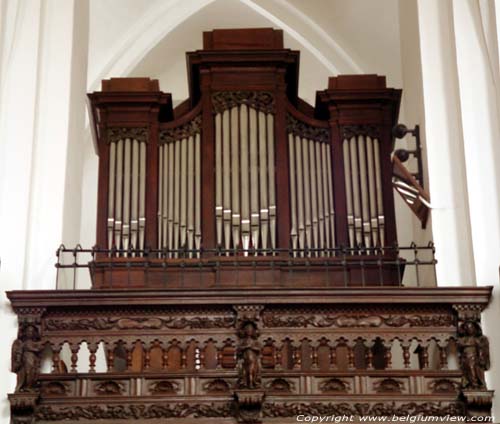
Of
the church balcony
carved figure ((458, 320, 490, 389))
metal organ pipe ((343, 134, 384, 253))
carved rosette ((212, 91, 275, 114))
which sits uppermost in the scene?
carved rosette ((212, 91, 275, 114))

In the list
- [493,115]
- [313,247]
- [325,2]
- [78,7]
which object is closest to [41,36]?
[78,7]

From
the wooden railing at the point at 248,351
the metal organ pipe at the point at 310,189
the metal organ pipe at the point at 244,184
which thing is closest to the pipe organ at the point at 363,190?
the metal organ pipe at the point at 310,189

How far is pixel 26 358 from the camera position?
1091 cm

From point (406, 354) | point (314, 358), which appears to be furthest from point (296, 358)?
point (406, 354)

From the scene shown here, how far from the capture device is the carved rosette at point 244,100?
13383 mm

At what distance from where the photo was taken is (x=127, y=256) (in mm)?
12578

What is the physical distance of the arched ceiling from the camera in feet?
55.1

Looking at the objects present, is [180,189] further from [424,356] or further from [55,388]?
[424,356]

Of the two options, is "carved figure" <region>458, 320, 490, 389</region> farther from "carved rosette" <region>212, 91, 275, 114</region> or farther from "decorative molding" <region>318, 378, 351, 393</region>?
"carved rosette" <region>212, 91, 275, 114</region>

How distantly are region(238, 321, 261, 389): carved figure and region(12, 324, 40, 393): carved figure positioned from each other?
5.71ft

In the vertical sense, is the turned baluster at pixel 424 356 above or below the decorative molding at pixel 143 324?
below

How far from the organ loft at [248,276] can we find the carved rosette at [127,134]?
0.01 m

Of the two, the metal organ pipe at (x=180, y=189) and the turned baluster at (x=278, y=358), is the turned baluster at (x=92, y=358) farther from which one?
the turned baluster at (x=278, y=358)

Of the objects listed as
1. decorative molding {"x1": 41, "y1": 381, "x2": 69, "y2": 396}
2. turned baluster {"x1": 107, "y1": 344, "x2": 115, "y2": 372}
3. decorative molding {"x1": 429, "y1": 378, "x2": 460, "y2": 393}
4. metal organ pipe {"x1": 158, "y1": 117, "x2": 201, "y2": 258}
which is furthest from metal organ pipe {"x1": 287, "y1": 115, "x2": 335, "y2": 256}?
decorative molding {"x1": 41, "y1": 381, "x2": 69, "y2": 396}
